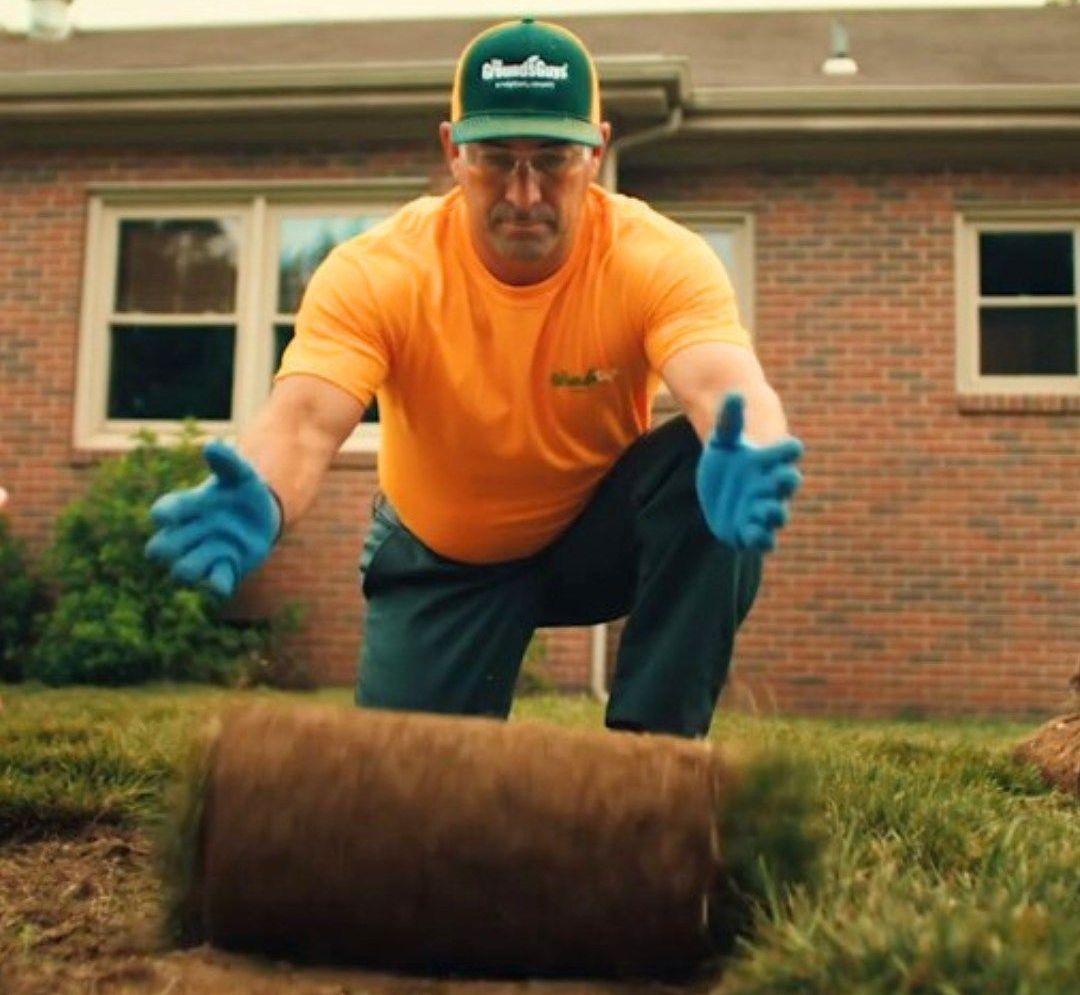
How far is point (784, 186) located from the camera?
9.62m

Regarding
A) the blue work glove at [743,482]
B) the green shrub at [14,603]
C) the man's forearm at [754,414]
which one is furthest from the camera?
the green shrub at [14,603]

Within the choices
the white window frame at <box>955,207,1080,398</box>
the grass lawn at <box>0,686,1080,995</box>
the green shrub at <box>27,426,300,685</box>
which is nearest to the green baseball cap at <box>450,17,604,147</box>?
the grass lawn at <box>0,686,1080,995</box>

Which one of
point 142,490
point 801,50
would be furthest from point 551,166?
point 801,50

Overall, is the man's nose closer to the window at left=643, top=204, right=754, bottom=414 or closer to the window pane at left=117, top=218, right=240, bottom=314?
the window at left=643, top=204, right=754, bottom=414

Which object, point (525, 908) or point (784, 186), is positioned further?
point (784, 186)

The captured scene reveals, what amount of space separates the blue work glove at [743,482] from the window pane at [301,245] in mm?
7463

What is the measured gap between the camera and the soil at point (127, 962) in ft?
6.88

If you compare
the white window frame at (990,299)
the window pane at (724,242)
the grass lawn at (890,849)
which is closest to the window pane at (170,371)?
the window pane at (724,242)

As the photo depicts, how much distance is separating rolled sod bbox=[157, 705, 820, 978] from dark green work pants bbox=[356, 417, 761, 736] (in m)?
0.82

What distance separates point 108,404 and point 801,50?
19.1 ft

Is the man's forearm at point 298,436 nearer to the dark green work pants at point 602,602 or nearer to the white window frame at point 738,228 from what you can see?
the dark green work pants at point 602,602

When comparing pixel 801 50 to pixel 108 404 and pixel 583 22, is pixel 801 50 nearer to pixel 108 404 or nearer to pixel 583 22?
pixel 583 22

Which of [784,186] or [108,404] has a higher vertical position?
[784,186]

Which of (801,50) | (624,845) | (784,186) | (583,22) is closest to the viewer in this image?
(624,845)
